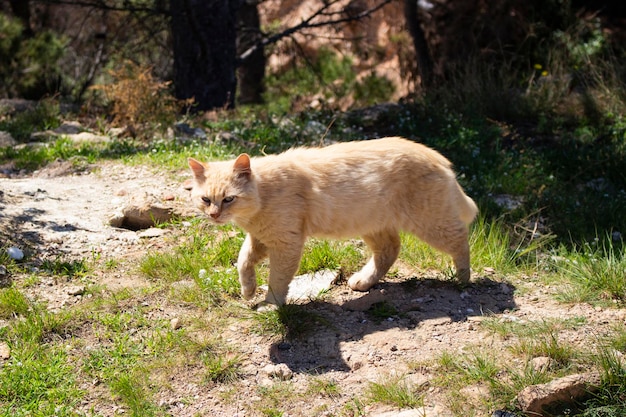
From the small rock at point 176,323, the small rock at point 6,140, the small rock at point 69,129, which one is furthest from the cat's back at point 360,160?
the small rock at point 69,129

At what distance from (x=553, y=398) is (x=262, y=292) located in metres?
2.29

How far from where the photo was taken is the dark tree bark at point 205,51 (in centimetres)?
962

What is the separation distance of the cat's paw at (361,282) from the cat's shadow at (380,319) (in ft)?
0.18

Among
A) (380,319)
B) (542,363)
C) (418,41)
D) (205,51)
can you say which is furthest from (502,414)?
(418,41)

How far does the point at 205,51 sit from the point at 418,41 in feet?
13.4

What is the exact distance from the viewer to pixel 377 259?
17.7 ft

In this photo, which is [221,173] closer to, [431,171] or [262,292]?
[262,292]

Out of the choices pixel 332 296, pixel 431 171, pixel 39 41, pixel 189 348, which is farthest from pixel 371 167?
pixel 39 41

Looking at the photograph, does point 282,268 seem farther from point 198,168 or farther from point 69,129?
point 69,129

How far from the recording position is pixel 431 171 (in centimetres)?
514

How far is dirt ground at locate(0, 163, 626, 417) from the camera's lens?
4230 mm

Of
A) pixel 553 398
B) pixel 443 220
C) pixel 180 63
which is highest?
pixel 180 63

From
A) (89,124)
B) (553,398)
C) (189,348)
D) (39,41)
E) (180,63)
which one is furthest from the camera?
(39,41)

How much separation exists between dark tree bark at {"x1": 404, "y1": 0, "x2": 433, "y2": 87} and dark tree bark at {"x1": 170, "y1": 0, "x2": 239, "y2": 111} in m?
3.38
